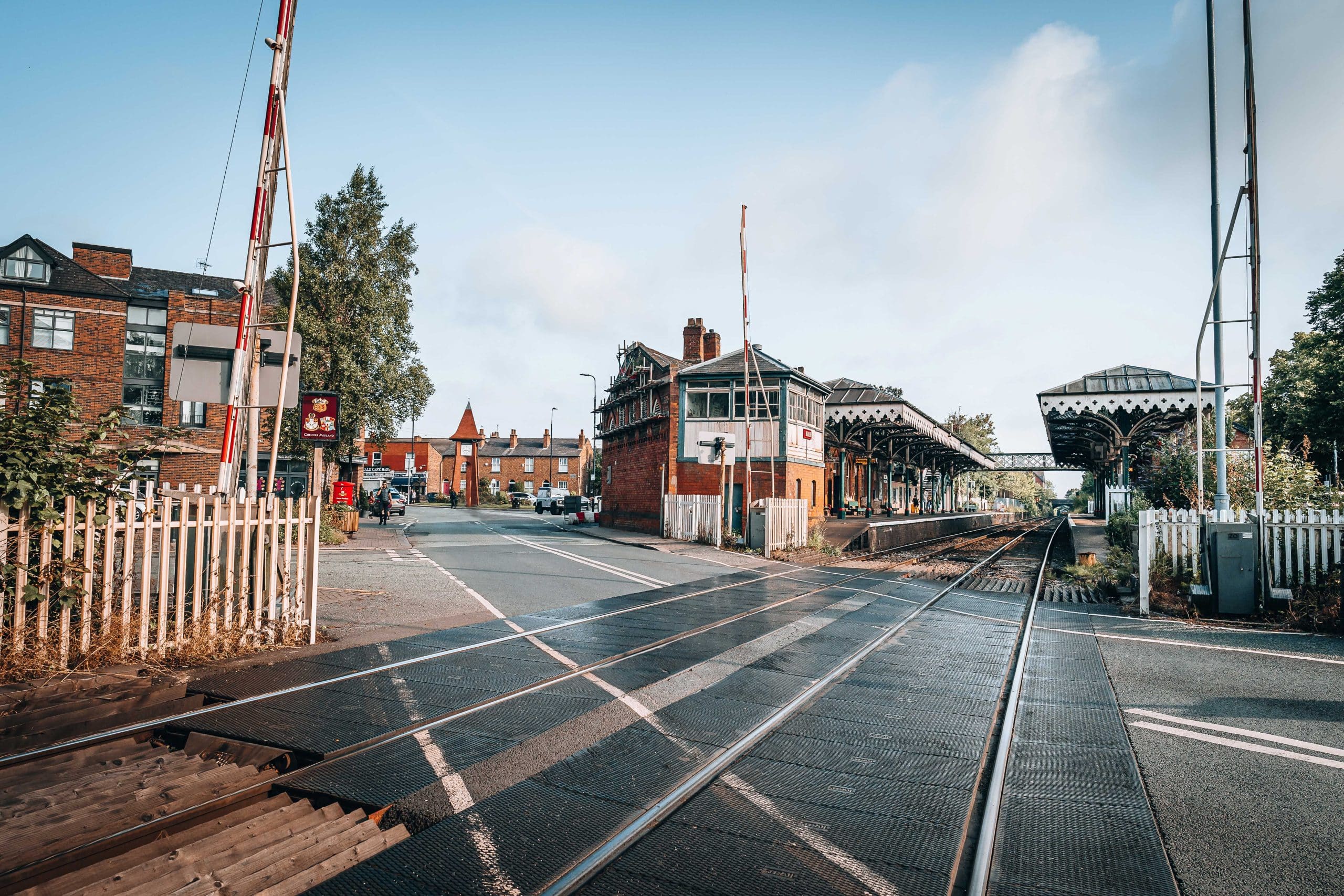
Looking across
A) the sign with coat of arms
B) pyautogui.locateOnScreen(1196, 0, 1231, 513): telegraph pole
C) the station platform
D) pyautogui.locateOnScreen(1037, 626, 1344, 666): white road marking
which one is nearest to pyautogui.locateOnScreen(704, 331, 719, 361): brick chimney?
the station platform

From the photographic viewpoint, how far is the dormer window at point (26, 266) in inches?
1332

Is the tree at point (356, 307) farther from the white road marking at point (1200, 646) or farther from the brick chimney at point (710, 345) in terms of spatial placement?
the white road marking at point (1200, 646)

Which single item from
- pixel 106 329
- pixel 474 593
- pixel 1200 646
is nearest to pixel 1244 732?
pixel 1200 646

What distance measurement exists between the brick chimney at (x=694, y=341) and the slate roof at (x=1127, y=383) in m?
17.7

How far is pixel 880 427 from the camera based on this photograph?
134ft

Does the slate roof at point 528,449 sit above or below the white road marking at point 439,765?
above

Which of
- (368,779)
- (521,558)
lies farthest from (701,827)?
(521,558)

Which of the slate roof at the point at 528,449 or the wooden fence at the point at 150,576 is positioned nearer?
the wooden fence at the point at 150,576

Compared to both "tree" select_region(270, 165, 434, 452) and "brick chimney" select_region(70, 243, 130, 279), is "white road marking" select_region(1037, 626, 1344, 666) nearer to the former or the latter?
"tree" select_region(270, 165, 434, 452)

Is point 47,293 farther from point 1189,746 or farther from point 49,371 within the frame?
point 1189,746

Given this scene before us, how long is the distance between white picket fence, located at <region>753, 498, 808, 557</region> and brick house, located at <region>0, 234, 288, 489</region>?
26.1 meters

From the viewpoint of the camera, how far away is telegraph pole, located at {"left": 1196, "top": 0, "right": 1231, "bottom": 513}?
458 inches

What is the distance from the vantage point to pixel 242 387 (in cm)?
790

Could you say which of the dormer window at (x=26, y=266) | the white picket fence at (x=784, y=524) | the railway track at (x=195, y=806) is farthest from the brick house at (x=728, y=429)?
the dormer window at (x=26, y=266)
